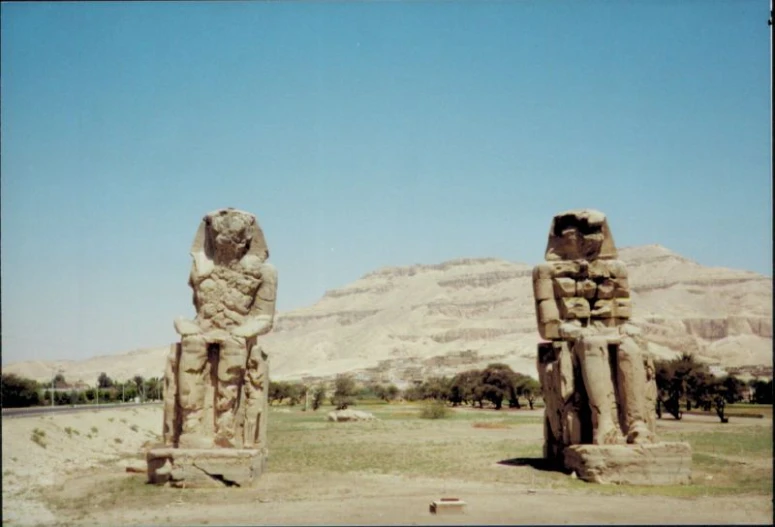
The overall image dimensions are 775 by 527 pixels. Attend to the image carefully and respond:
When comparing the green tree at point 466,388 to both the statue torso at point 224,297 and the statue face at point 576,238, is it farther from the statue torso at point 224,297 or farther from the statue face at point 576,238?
the statue torso at point 224,297

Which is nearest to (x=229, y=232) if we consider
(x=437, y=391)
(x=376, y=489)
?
(x=376, y=489)

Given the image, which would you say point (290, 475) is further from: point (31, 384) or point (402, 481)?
point (31, 384)

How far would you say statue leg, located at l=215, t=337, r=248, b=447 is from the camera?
11547mm

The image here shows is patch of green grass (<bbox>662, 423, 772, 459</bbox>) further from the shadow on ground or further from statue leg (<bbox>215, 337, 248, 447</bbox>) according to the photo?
statue leg (<bbox>215, 337, 248, 447</bbox>)

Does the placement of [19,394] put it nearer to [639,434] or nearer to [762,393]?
[639,434]

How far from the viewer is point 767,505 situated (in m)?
8.92

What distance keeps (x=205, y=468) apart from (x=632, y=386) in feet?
21.7

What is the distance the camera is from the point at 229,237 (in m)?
11.9

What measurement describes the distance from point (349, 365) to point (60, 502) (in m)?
116

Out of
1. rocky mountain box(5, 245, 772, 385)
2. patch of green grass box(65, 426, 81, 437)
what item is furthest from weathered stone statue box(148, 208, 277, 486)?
rocky mountain box(5, 245, 772, 385)

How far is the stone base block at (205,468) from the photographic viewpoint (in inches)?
424

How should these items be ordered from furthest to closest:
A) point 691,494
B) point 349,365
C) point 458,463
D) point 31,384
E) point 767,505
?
1. point 349,365
2. point 31,384
3. point 458,463
4. point 691,494
5. point 767,505

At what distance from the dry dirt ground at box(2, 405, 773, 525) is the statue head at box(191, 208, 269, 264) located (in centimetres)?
369

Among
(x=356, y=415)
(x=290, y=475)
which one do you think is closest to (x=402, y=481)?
(x=290, y=475)
